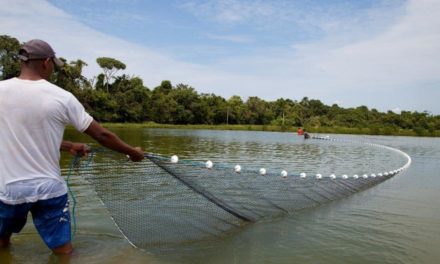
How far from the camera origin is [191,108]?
8831 cm

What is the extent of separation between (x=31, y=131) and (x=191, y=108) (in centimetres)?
8519

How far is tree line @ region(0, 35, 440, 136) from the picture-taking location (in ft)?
224

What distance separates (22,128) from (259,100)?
10474cm

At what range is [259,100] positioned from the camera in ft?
351

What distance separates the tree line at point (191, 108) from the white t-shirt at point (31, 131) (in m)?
54.9

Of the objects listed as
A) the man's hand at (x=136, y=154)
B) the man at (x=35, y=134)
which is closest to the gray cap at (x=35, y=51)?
the man at (x=35, y=134)

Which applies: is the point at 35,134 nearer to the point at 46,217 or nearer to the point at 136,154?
the point at 46,217

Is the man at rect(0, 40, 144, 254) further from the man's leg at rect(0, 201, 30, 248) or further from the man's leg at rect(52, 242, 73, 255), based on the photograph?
the man's leg at rect(52, 242, 73, 255)

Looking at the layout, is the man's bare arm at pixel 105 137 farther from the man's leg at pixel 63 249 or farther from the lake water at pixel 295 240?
the lake water at pixel 295 240

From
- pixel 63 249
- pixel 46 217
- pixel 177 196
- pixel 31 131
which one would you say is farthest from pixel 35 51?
pixel 177 196

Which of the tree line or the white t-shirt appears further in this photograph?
the tree line

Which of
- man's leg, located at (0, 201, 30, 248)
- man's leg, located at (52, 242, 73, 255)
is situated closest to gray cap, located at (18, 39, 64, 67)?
man's leg, located at (0, 201, 30, 248)

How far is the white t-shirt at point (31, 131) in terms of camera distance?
335 centimetres

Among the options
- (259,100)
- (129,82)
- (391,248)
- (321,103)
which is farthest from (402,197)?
(321,103)
